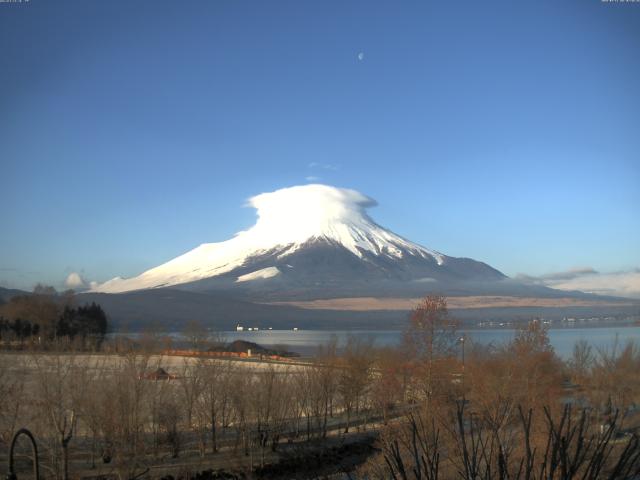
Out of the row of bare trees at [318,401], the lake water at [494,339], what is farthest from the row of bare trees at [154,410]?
the lake water at [494,339]

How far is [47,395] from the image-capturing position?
19812 millimetres

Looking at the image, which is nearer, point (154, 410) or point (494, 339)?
point (154, 410)

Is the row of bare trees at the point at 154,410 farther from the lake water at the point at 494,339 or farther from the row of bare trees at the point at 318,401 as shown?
the lake water at the point at 494,339

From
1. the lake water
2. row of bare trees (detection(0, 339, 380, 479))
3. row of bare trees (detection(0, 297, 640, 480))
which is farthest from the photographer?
Answer: the lake water

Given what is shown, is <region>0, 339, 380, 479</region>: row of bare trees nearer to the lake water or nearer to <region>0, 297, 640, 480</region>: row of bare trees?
<region>0, 297, 640, 480</region>: row of bare trees

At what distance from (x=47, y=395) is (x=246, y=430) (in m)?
8.89

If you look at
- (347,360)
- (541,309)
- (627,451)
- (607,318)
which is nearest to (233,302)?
(541,309)

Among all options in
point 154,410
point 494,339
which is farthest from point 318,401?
point 494,339

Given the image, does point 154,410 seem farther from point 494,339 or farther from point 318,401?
point 494,339

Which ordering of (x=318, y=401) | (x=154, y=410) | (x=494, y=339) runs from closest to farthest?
(x=154, y=410), (x=318, y=401), (x=494, y=339)

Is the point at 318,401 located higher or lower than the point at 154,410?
lower

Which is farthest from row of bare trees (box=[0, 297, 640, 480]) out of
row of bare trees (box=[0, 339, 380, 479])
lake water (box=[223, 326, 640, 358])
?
lake water (box=[223, 326, 640, 358])

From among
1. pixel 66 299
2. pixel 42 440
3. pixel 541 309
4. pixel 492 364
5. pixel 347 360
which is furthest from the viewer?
pixel 541 309

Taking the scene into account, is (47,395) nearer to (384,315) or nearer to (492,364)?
(492,364)
